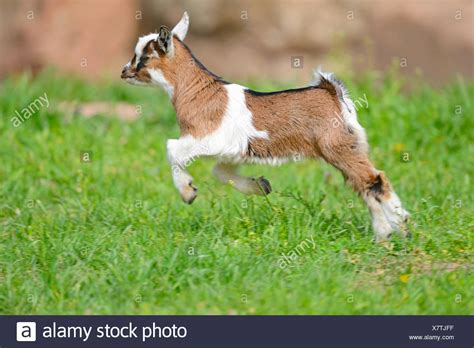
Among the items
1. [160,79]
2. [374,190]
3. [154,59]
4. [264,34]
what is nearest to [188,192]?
[160,79]

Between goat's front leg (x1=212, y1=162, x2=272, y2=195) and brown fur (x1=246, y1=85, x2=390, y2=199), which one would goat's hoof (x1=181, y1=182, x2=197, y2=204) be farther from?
brown fur (x1=246, y1=85, x2=390, y2=199)

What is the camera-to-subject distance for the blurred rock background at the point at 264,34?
11312 mm

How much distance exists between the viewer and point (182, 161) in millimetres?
5852

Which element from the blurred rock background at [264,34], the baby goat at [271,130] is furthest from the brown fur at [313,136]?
the blurred rock background at [264,34]

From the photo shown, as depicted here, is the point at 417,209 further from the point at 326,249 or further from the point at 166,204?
the point at 166,204

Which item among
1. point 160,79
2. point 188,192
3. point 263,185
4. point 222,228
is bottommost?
point 222,228

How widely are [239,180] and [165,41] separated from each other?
108cm

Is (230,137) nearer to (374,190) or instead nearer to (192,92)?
(192,92)

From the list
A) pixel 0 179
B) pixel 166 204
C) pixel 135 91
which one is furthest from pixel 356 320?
pixel 135 91

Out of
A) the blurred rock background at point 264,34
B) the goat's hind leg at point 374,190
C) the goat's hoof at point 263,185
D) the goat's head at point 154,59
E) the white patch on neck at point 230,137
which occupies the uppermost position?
the blurred rock background at point 264,34

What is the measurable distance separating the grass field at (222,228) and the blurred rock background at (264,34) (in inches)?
67.6

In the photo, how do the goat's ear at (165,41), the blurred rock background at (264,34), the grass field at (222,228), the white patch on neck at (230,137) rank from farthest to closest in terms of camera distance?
the blurred rock background at (264,34), the goat's ear at (165,41), the white patch on neck at (230,137), the grass field at (222,228)

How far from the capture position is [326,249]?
5852mm

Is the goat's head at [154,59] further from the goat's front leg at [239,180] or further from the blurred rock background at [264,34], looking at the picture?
the blurred rock background at [264,34]
